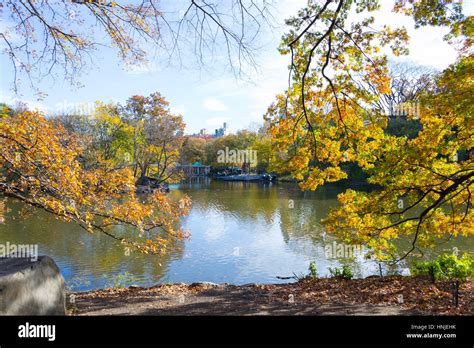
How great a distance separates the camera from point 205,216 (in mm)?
21266

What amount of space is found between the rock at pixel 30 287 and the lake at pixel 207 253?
168 inches

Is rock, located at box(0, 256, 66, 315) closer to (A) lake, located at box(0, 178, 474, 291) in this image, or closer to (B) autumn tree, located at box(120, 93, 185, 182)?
(A) lake, located at box(0, 178, 474, 291)

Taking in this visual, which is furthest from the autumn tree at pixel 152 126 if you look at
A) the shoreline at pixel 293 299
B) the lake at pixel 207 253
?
the shoreline at pixel 293 299

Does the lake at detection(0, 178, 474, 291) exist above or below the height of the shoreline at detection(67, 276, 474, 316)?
below

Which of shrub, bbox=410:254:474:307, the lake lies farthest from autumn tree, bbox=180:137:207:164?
shrub, bbox=410:254:474:307

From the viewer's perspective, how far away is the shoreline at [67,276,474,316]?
5.14 m

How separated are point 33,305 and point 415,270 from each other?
7.53 meters

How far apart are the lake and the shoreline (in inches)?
97.4

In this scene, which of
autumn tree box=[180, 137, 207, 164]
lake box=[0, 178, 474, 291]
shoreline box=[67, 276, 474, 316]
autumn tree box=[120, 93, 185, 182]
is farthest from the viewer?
autumn tree box=[180, 137, 207, 164]

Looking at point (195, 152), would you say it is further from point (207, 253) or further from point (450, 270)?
point (450, 270)

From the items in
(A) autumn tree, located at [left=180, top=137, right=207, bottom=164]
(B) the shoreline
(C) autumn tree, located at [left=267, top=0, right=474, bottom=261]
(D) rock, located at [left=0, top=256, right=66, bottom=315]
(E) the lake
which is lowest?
(E) the lake

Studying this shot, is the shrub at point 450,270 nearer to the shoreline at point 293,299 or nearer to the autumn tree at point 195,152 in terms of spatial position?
the shoreline at point 293,299

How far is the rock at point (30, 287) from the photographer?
336cm

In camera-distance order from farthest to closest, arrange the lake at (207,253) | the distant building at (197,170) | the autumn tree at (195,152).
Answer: the distant building at (197,170)
the autumn tree at (195,152)
the lake at (207,253)
